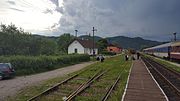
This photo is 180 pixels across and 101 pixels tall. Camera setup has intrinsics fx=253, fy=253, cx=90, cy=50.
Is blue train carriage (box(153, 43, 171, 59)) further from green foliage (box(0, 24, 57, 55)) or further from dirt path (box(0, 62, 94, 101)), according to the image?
dirt path (box(0, 62, 94, 101))

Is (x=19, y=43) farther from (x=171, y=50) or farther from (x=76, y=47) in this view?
(x=76, y=47)

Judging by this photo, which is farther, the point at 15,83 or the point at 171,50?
the point at 171,50

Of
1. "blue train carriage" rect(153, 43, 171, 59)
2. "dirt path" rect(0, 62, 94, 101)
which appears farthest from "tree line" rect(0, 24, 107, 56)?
"blue train carriage" rect(153, 43, 171, 59)

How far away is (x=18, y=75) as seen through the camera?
24.7 m

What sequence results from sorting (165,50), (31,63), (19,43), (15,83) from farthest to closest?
(165,50), (19,43), (31,63), (15,83)

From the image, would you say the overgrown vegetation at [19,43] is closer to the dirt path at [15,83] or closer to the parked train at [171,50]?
the dirt path at [15,83]

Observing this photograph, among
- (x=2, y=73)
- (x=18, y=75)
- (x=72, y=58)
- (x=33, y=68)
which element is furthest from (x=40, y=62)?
(x=72, y=58)

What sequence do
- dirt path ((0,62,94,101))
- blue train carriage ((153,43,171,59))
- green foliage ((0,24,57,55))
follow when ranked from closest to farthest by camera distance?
1. dirt path ((0,62,94,101))
2. green foliage ((0,24,57,55))
3. blue train carriage ((153,43,171,59))

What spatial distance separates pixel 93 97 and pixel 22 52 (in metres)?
36.3

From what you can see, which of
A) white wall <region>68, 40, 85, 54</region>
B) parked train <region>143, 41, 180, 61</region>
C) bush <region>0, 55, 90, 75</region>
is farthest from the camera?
white wall <region>68, 40, 85, 54</region>

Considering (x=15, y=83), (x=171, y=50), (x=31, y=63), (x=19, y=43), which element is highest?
(x=19, y=43)

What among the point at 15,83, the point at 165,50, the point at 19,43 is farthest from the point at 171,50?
the point at 15,83

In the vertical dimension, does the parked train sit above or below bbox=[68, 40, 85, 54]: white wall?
below

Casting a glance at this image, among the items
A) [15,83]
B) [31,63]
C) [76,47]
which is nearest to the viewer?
[15,83]
